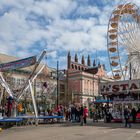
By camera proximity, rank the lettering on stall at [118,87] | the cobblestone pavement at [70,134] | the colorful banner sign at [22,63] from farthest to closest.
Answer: the lettering on stall at [118,87], the colorful banner sign at [22,63], the cobblestone pavement at [70,134]

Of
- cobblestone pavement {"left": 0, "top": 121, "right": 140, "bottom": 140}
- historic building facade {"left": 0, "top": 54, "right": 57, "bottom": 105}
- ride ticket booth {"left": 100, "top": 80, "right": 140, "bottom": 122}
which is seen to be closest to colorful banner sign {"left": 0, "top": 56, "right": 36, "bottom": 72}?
cobblestone pavement {"left": 0, "top": 121, "right": 140, "bottom": 140}

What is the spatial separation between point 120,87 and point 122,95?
89cm

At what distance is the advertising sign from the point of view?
36594 millimetres

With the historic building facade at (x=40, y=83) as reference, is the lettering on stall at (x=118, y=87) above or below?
below

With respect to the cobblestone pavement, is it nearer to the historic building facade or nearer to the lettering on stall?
the lettering on stall

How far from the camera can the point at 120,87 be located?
125 ft

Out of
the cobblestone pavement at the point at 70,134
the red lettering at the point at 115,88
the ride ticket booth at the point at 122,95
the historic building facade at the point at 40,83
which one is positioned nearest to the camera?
the cobblestone pavement at the point at 70,134

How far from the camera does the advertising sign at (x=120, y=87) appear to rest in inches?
1441

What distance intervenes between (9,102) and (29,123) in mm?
2617

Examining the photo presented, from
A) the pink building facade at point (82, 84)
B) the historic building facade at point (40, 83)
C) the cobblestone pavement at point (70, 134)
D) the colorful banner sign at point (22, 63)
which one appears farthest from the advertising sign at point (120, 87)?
the pink building facade at point (82, 84)

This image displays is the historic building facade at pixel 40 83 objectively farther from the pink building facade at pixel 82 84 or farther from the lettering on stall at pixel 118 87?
the lettering on stall at pixel 118 87

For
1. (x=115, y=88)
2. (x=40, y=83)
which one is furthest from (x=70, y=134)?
(x=40, y=83)

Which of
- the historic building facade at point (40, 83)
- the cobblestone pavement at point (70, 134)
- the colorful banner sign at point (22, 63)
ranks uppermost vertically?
the historic building facade at point (40, 83)

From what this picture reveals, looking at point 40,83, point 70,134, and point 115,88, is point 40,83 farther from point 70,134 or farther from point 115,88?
point 70,134
